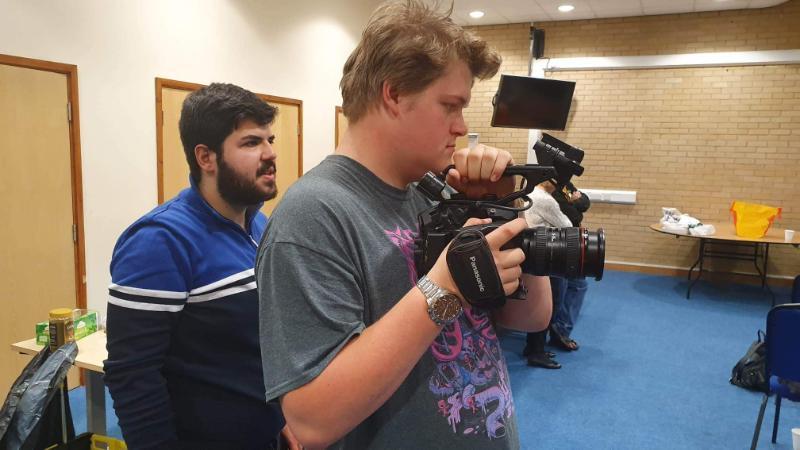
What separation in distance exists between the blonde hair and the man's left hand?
170 millimetres

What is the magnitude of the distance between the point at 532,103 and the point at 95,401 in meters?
6.06

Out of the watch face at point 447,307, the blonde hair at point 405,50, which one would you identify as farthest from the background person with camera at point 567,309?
the watch face at point 447,307

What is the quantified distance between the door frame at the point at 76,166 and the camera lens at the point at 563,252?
313 centimetres

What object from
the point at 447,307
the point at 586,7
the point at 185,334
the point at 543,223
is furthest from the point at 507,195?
the point at 586,7

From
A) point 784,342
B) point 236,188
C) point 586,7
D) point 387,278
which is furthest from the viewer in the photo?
point 586,7

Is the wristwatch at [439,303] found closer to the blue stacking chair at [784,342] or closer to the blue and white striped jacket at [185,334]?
the blue and white striped jacket at [185,334]

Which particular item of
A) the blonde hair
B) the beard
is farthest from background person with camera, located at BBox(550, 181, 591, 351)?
the blonde hair

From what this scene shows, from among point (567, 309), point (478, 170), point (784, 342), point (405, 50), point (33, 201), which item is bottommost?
point (567, 309)

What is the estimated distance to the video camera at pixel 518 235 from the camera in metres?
0.87

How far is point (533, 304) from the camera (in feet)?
3.66

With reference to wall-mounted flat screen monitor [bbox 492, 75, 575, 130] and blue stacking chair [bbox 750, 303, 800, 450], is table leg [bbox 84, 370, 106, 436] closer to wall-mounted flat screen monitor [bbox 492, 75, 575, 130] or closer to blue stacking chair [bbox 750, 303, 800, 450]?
blue stacking chair [bbox 750, 303, 800, 450]

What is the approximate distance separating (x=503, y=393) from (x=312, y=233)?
489 mm

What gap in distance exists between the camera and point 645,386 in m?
3.73

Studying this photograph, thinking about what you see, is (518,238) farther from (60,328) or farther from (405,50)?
(60,328)
